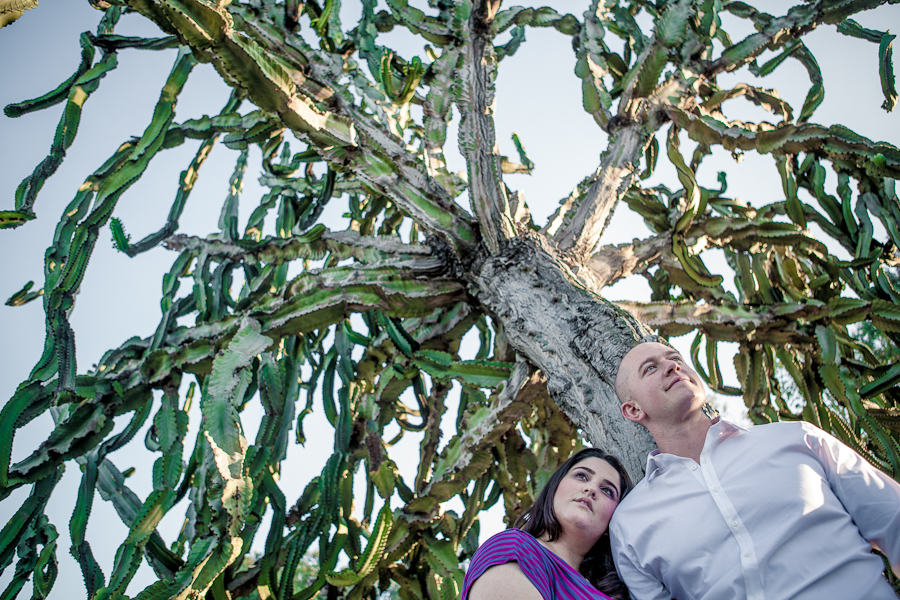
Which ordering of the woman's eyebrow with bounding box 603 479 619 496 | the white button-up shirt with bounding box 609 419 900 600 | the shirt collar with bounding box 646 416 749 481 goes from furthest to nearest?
1. the woman's eyebrow with bounding box 603 479 619 496
2. the shirt collar with bounding box 646 416 749 481
3. the white button-up shirt with bounding box 609 419 900 600

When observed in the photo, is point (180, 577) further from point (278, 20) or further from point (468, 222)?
point (278, 20)

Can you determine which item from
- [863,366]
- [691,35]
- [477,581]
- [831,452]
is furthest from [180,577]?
[691,35]

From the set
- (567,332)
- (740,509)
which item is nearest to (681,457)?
(740,509)

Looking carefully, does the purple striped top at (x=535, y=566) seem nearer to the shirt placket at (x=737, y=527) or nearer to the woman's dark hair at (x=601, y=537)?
the woman's dark hair at (x=601, y=537)

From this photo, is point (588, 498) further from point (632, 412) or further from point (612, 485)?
point (632, 412)

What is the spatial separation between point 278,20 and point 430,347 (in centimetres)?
144

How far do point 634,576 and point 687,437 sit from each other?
280 millimetres

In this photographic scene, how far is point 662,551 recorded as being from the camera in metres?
0.99

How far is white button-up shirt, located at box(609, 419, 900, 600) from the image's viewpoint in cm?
86

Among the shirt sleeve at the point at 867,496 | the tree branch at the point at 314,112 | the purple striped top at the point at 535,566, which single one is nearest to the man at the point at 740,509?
the shirt sleeve at the point at 867,496

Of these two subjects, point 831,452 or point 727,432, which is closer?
point 831,452

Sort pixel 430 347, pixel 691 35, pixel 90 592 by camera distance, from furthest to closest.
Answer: pixel 691 35 → pixel 430 347 → pixel 90 592

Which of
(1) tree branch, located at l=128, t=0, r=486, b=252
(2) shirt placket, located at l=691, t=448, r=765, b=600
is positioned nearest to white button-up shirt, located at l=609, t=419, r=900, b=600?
(2) shirt placket, located at l=691, t=448, r=765, b=600

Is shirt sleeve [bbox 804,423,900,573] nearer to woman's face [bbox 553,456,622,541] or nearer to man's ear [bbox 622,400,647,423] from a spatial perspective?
man's ear [bbox 622,400,647,423]
